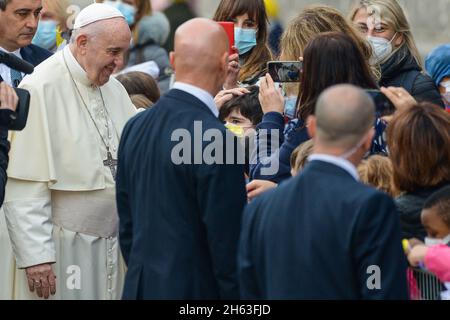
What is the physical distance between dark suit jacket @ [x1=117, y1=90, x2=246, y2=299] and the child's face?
2.74 ft

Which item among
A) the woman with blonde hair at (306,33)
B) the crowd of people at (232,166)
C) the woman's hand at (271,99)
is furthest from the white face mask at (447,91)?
the woman's hand at (271,99)

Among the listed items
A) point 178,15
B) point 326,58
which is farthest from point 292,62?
point 178,15

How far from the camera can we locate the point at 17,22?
7.42 m

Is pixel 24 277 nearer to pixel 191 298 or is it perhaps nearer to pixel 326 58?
pixel 191 298

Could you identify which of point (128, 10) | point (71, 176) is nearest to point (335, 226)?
point (71, 176)

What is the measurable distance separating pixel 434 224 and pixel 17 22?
310cm

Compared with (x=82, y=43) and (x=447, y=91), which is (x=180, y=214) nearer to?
(x=82, y=43)

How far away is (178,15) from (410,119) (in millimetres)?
12339

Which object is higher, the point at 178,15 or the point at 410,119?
the point at 178,15

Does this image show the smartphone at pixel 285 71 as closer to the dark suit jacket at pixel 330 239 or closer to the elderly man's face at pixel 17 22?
the elderly man's face at pixel 17 22

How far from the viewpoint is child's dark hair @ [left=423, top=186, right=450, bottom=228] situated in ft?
18.2

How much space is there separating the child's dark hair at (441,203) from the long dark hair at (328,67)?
0.80 meters

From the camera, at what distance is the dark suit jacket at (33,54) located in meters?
7.74

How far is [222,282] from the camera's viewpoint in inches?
219
